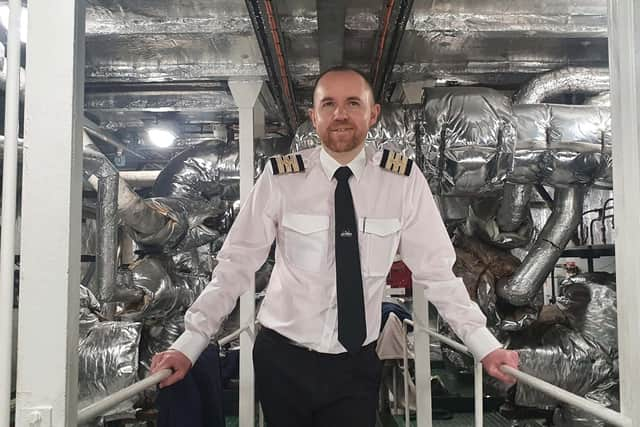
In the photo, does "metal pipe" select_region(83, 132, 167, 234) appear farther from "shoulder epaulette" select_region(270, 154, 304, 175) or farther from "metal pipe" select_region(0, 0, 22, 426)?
"metal pipe" select_region(0, 0, 22, 426)

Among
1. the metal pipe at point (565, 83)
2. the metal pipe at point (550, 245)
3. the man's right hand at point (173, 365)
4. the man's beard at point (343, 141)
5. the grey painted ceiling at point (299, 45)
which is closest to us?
the man's right hand at point (173, 365)

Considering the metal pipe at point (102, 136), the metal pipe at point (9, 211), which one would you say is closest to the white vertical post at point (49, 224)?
the metal pipe at point (9, 211)

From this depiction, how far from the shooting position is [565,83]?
128 inches

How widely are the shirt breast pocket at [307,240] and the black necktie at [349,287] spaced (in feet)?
0.19

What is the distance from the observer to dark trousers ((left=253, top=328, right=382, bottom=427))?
4.70 ft

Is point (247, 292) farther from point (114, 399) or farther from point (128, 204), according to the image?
point (114, 399)

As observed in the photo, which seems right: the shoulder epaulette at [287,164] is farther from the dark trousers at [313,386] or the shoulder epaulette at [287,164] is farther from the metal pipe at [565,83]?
the metal pipe at [565,83]

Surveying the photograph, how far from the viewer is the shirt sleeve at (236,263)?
1.40 metres

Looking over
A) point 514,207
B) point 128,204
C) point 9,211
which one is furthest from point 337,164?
point 514,207

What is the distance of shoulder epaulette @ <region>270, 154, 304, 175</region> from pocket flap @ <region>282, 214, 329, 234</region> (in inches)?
5.6

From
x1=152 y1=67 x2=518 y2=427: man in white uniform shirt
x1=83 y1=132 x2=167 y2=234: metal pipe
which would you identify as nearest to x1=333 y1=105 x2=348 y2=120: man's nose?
x1=152 y1=67 x2=518 y2=427: man in white uniform shirt

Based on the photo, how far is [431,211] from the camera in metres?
1.54

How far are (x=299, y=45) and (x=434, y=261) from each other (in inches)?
75.7

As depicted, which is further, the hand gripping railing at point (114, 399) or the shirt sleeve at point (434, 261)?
the shirt sleeve at point (434, 261)
